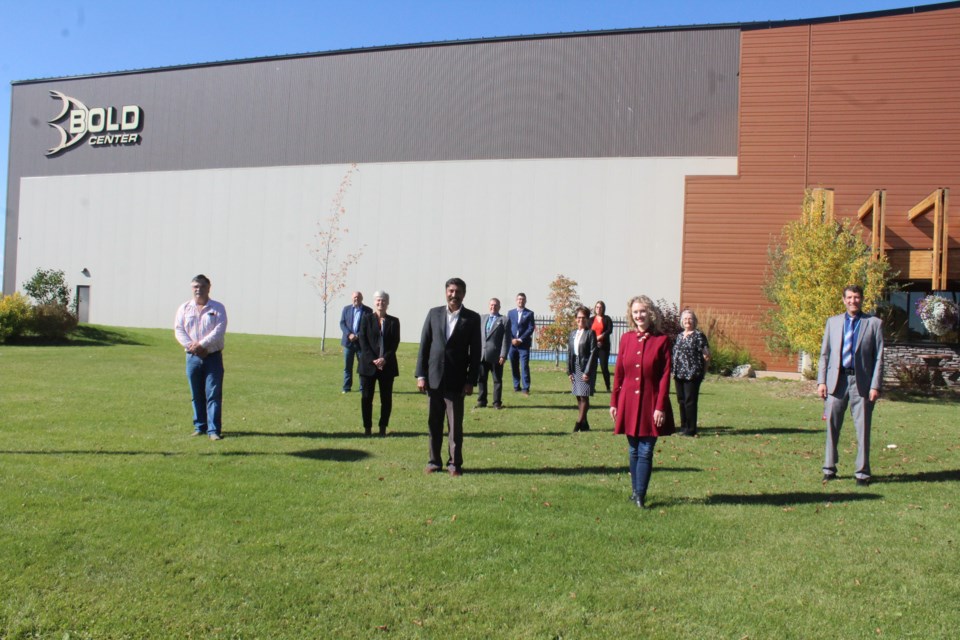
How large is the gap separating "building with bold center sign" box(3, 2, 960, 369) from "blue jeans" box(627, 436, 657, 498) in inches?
647

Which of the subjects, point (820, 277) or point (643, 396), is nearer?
point (643, 396)

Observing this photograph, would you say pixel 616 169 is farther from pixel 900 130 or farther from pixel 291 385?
pixel 291 385

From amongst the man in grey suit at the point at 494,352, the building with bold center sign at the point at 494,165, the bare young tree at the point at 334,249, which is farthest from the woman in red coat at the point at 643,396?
the bare young tree at the point at 334,249

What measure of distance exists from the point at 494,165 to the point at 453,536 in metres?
27.2

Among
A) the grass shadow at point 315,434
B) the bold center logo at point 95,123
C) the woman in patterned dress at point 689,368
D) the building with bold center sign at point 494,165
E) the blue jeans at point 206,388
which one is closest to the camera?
the blue jeans at point 206,388

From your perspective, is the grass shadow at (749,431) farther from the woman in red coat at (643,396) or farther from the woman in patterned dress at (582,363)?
the woman in red coat at (643,396)

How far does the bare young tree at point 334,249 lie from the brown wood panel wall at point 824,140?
1483 centimetres

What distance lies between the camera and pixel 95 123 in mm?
39844

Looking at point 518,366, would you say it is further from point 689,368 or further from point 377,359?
point 377,359

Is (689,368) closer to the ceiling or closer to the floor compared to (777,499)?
closer to the ceiling

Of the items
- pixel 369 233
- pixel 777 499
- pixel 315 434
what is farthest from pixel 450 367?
pixel 369 233

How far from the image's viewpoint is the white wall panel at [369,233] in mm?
29609

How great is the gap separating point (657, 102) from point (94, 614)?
92.5 feet

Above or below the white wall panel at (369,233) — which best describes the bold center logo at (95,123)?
above
